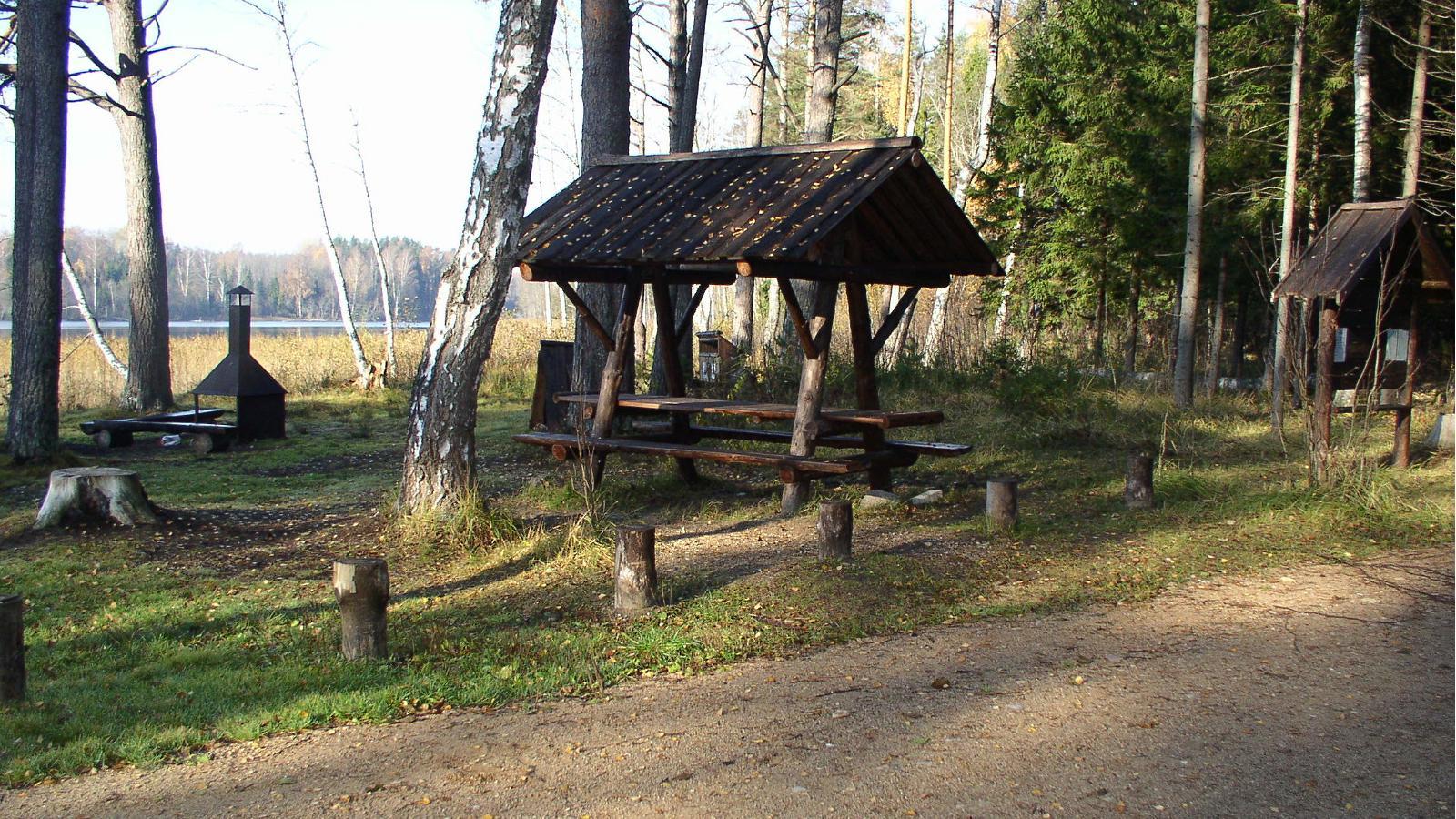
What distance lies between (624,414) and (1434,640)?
7.75 meters

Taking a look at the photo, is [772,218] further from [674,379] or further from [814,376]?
[674,379]

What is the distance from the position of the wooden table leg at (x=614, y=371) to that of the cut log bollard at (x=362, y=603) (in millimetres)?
4114

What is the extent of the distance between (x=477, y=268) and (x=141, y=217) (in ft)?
35.7

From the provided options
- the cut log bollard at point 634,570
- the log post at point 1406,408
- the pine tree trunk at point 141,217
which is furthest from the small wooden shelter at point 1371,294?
the pine tree trunk at point 141,217

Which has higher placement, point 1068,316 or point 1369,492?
point 1068,316

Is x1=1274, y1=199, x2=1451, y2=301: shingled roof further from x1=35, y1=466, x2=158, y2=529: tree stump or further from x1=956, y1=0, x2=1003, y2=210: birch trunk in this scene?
x1=956, y1=0, x2=1003, y2=210: birch trunk

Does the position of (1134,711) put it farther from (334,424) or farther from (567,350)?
(334,424)

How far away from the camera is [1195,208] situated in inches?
640

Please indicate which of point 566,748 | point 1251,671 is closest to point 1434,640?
point 1251,671

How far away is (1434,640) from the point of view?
223 inches

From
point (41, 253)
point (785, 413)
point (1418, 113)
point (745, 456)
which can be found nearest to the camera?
point (745, 456)

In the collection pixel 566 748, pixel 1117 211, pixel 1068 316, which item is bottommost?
pixel 566 748

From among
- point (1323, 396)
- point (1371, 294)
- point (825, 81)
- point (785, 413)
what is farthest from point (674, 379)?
point (825, 81)

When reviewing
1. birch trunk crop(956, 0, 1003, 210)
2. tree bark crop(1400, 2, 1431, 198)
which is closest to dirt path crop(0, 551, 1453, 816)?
tree bark crop(1400, 2, 1431, 198)
